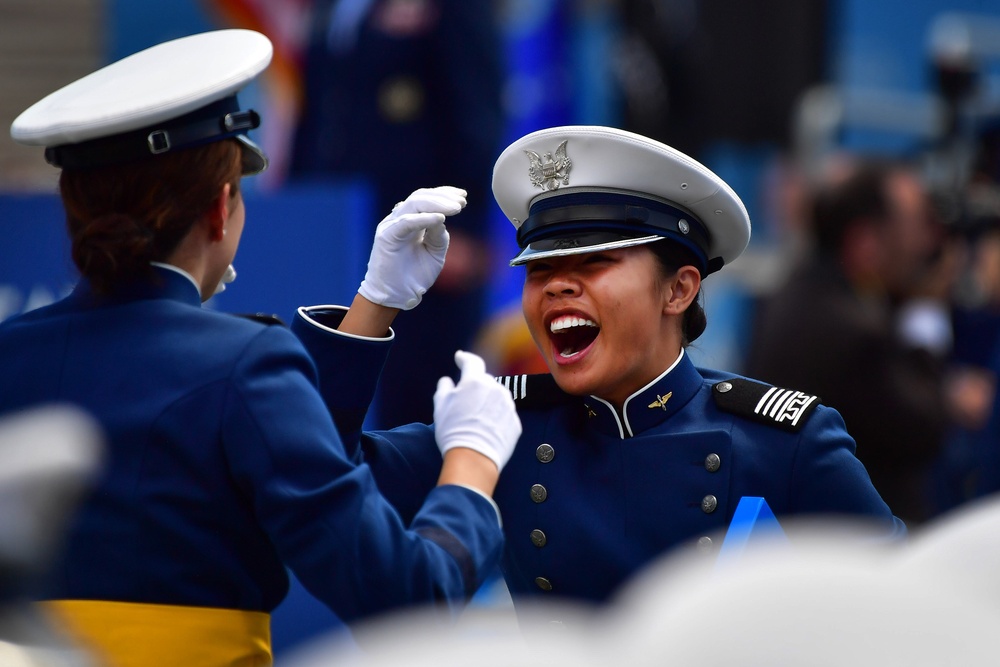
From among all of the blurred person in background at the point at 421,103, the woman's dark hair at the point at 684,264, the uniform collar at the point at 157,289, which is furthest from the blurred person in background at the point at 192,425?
the blurred person in background at the point at 421,103

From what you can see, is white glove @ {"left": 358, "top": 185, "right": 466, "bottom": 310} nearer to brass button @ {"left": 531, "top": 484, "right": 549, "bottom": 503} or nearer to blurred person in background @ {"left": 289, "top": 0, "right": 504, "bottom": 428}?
brass button @ {"left": 531, "top": 484, "right": 549, "bottom": 503}

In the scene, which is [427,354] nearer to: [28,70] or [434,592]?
[434,592]

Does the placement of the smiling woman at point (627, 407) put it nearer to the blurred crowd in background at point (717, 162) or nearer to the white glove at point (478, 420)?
the white glove at point (478, 420)

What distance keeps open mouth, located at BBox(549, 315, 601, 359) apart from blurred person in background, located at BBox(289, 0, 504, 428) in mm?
2527

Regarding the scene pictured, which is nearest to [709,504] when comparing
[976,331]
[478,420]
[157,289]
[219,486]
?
[478,420]

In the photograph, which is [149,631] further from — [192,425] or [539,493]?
[539,493]

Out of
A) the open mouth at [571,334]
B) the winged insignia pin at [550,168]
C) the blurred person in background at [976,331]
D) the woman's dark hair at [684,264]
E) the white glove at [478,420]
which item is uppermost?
the winged insignia pin at [550,168]

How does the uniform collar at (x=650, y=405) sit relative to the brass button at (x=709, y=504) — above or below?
above

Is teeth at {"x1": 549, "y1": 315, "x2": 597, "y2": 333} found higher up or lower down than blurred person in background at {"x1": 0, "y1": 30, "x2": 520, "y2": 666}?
higher up

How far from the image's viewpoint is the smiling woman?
9.18ft

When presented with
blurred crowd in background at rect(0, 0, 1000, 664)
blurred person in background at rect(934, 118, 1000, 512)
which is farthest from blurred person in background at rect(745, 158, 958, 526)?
blurred person in background at rect(934, 118, 1000, 512)

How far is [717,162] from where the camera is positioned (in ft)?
Result: 31.0

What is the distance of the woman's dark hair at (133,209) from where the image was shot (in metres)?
2.39

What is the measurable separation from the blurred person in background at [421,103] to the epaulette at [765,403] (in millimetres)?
2481
